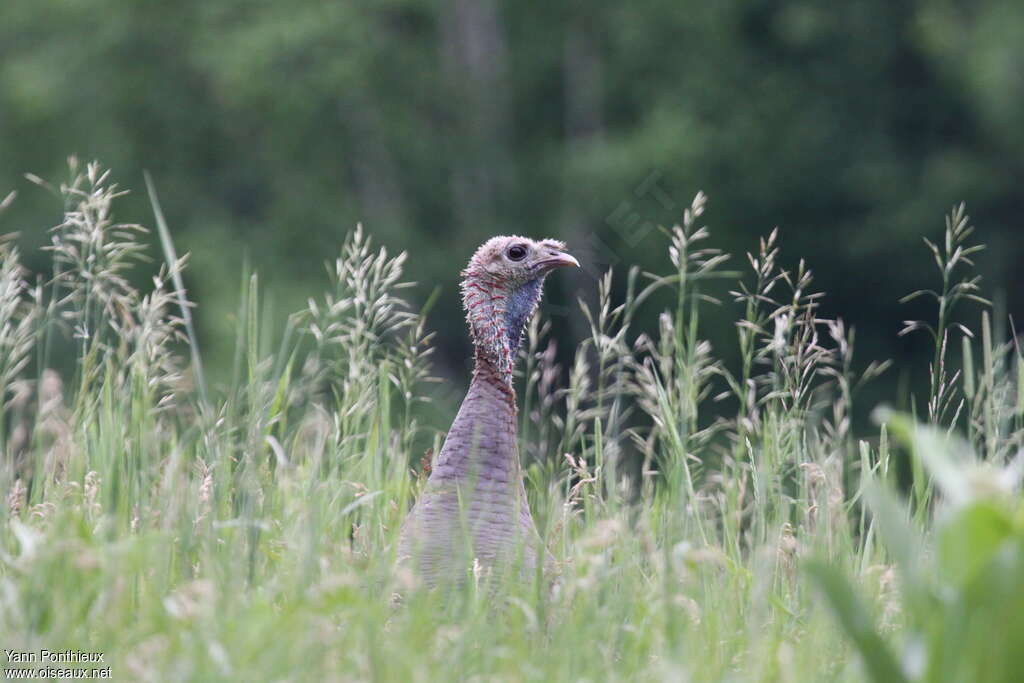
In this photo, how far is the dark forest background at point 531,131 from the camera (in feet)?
50.6

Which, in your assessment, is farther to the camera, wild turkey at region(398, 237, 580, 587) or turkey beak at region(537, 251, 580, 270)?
turkey beak at region(537, 251, 580, 270)

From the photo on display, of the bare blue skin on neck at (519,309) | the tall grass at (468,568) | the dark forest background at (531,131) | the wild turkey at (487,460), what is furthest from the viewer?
the dark forest background at (531,131)

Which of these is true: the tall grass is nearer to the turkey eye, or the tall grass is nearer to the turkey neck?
the turkey neck

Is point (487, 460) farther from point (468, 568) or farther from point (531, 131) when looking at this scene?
point (531, 131)

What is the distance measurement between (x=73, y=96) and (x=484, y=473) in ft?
49.8

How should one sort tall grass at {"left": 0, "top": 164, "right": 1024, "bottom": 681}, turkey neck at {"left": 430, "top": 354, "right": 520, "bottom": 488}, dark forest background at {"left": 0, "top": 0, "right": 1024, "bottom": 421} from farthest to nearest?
dark forest background at {"left": 0, "top": 0, "right": 1024, "bottom": 421} < turkey neck at {"left": 430, "top": 354, "right": 520, "bottom": 488} < tall grass at {"left": 0, "top": 164, "right": 1024, "bottom": 681}

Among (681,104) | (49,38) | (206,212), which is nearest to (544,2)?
(681,104)

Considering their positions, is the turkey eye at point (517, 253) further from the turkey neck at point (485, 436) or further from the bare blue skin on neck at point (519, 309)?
the turkey neck at point (485, 436)

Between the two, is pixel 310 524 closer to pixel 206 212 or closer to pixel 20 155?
pixel 206 212

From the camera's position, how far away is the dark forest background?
15.4 meters

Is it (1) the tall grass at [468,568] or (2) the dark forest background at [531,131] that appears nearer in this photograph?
(1) the tall grass at [468,568]

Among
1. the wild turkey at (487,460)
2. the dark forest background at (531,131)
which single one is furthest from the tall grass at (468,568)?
the dark forest background at (531,131)

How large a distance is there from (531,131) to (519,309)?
1411cm

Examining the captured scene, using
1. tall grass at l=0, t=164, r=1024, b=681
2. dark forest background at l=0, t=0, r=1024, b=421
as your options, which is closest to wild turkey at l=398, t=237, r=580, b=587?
tall grass at l=0, t=164, r=1024, b=681
